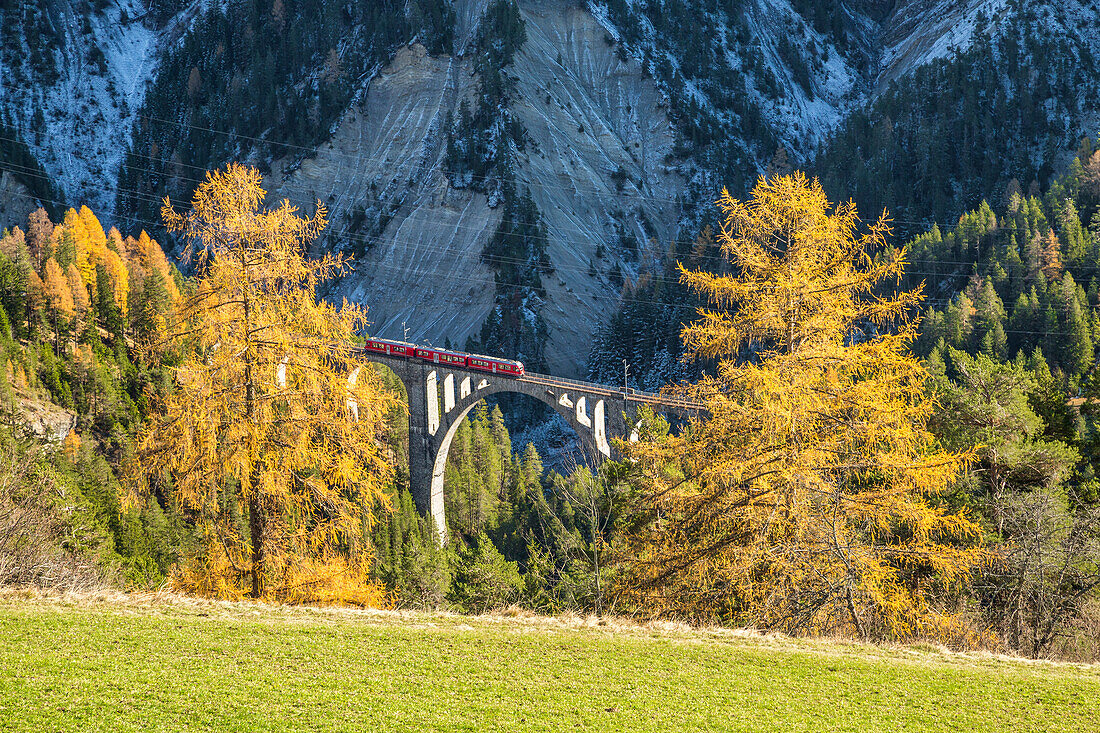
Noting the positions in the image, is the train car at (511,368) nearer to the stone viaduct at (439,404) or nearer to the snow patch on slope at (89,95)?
the stone viaduct at (439,404)

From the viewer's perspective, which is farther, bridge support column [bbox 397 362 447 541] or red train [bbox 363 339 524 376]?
bridge support column [bbox 397 362 447 541]

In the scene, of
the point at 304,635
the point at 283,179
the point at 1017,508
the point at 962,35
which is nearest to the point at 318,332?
the point at 304,635

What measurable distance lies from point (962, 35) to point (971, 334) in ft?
261

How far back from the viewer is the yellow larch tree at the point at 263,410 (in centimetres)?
1445

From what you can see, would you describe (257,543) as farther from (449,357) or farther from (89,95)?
(89,95)

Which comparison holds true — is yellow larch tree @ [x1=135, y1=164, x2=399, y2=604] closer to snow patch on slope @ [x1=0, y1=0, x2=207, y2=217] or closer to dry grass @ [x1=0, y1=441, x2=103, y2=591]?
dry grass @ [x1=0, y1=441, x2=103, y2=591]

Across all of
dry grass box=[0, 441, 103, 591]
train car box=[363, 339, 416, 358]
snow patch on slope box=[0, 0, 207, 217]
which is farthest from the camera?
snow patch on slope box=[0, 0, 207, 217]

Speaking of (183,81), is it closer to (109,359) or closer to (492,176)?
(492,176)

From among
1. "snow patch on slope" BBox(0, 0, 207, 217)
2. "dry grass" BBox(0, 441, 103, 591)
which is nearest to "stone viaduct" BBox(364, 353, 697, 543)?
"dry grass" BBox(0, 441, 103, 591)

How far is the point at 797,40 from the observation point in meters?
142

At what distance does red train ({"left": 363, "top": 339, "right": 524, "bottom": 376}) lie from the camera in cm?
6650

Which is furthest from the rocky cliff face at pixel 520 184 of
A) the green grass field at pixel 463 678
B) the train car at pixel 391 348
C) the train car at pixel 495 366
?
the green grass field at pixel 463 678

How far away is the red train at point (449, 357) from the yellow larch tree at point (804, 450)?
1999 inches

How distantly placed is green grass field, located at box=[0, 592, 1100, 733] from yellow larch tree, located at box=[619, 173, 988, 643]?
1740mm
